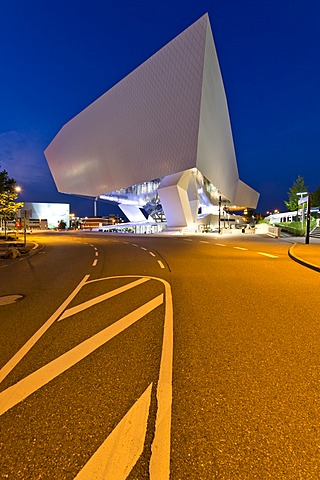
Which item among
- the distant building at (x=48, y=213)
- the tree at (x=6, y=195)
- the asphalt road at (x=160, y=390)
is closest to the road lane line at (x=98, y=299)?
the asphalt road at (x=160, y=390)

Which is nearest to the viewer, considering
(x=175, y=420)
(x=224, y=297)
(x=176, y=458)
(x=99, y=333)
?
(x=176, y=458)

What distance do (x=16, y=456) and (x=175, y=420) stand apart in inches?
46.9

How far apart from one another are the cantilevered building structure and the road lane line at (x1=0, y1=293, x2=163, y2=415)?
40252mm

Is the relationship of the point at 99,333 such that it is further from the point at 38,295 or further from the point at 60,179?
the point at 60,179

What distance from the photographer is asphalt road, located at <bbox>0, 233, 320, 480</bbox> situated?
1.91 metres

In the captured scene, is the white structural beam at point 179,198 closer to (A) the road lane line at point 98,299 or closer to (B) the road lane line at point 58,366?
(A) the road lane line at point 98,299

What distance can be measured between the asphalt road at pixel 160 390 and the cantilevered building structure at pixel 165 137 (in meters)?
39.9

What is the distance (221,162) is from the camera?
60906mm

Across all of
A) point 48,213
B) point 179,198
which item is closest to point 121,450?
point 179,198

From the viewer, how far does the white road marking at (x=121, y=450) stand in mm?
1812

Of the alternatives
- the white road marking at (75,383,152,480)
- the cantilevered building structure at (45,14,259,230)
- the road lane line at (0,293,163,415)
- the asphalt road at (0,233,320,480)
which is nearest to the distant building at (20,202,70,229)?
the cantilevered building structure at (45,14,259,230)

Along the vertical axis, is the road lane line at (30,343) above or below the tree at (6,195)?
below

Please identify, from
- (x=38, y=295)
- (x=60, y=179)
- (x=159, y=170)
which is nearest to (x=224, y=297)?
(x=38, y=295)

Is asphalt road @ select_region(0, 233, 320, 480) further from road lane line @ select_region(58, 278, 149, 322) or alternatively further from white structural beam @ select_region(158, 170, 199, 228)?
white structural beam @ select_region(158, 170, 199, 228)
